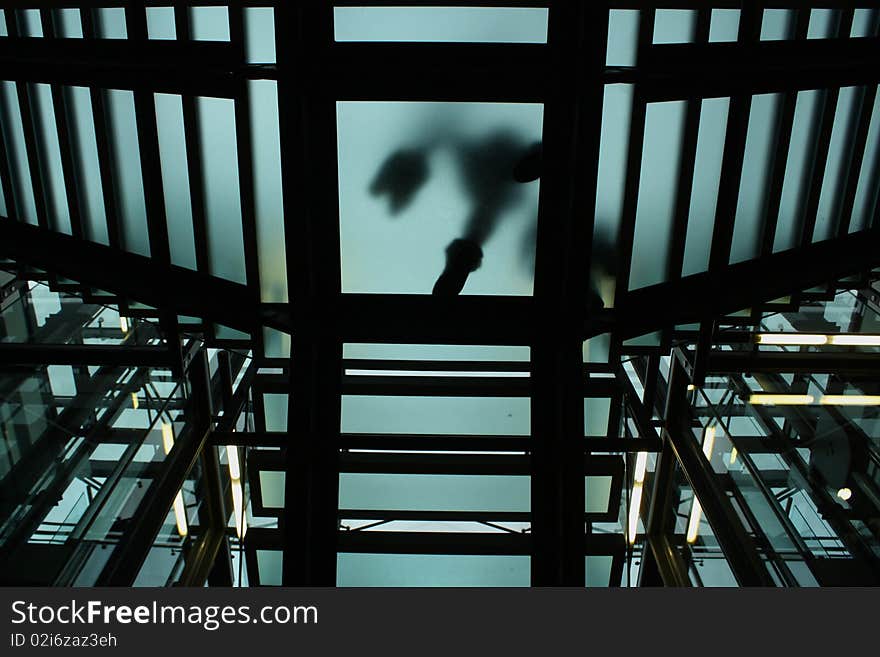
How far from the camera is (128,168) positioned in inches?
256

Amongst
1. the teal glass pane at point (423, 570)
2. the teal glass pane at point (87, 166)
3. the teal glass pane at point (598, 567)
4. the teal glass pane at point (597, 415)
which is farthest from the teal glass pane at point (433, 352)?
the teal glass pane at point (598, 567)

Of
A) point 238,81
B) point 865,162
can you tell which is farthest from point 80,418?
point 865,162

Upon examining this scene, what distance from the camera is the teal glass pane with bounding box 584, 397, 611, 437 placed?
8.97m

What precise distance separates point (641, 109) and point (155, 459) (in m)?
6.36

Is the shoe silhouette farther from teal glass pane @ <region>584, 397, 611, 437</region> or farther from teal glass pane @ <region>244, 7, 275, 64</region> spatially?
teal glass pane @ <region>584, 397, 611, 437</region>

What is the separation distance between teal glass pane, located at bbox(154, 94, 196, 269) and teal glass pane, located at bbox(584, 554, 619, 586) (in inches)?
259

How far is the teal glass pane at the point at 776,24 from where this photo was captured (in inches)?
227

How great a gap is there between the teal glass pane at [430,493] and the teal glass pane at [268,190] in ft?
8.53

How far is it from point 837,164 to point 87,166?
7348mm

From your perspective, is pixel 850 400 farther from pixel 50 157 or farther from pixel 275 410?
pixel 50 157

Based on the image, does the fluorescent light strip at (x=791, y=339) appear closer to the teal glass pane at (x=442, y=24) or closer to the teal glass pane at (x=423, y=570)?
the teal glass pane at (x=423, y=570)

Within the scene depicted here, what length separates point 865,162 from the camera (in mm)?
6852

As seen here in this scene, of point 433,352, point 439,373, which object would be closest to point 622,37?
point 433,352
